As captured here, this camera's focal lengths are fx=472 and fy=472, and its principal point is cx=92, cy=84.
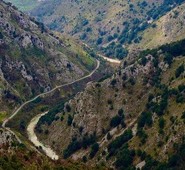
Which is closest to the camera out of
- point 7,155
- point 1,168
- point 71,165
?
point 1,168

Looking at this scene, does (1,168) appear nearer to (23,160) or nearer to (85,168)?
(23,160)

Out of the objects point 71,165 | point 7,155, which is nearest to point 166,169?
point 71,165

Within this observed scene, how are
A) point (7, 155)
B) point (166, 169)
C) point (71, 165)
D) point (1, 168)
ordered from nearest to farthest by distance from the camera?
point (1, 168) < point (7, 155) < point (71, 165) < point (166, 169)

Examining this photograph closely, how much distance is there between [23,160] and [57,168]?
44.2 feet

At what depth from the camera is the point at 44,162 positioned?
17188cm

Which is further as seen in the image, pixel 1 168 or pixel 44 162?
pixel 44 162

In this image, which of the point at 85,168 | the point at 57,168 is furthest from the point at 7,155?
the point at 85,168

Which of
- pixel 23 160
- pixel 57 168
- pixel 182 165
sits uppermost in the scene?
pixel 23 160

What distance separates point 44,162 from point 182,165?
6136cm

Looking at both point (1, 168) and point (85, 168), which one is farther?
point (85, 168)

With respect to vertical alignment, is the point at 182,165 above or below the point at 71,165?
below

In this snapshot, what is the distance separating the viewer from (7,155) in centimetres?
16675

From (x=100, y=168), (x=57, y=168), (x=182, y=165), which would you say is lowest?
(x=182, y=165)

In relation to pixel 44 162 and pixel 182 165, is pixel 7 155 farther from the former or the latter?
pixel 182 165
